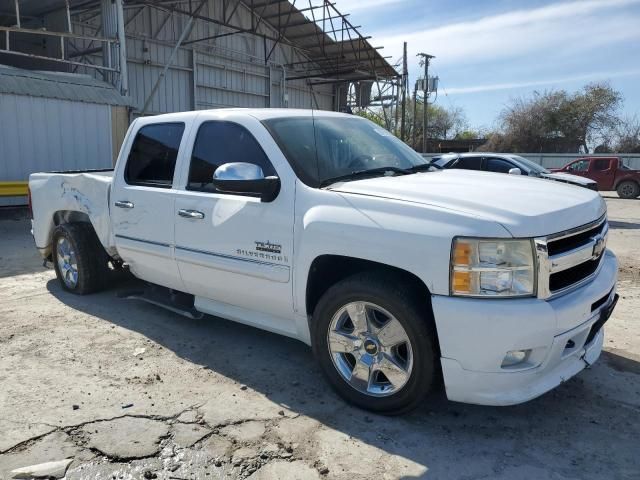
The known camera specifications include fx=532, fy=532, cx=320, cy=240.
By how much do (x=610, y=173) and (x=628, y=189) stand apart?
903 mm

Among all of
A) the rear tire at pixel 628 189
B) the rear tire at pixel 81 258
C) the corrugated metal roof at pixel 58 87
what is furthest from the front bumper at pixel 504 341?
the rear tire at pixel 628 189

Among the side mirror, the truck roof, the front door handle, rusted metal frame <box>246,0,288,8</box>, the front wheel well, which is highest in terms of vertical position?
rusted metal frame <box>246,0,288,8</box>

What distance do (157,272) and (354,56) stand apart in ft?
68.0

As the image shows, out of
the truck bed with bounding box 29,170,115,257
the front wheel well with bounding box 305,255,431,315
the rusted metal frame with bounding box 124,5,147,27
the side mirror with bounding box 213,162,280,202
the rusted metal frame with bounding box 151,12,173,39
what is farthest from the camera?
the rusted metal frame with bounding box 151,12,173,39

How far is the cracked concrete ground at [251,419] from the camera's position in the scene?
2.73 m

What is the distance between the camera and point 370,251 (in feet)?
9.77

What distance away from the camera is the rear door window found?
435 cm

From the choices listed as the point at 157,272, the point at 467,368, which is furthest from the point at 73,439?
the point at 467,368

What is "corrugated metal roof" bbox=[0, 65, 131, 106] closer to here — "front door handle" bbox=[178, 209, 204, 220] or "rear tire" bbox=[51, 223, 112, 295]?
"rear tire" bbox=[51, 223, 112, 295]

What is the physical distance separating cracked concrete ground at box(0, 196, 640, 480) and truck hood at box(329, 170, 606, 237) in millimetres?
1185

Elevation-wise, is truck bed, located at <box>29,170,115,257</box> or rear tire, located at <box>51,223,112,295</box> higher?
truck bed, located at <box>29,170,115,257</box>

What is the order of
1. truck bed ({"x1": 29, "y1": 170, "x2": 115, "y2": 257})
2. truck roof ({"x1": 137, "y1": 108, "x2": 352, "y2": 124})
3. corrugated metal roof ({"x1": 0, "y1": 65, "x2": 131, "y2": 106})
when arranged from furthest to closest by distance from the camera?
corrugated metal roof ({"x1": 0, "y1": 65, "x2": 131, "y2": 106})
truck bed ({"x1": 29, "y1": 170, "x2": 115, "y2": 257})
truck roof ({"x1": 137, "y1": 108, "x2": 352, "y2": 124})

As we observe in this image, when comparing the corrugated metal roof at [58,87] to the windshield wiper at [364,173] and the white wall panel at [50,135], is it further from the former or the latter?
the windshield wiper at [364,173]

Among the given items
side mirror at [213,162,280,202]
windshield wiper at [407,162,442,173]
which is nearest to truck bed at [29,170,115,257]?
side mirror at [213,162,280,202]
